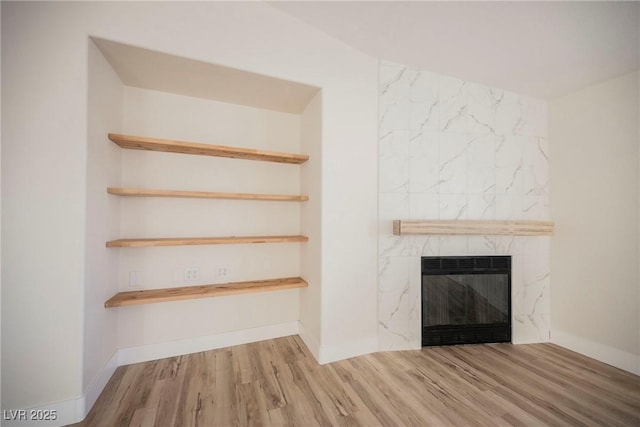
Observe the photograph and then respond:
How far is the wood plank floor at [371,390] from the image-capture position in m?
1.42

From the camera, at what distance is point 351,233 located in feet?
6.81

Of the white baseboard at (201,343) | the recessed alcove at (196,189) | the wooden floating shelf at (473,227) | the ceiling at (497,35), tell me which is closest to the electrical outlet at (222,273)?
the recessed alcove at (196,189)

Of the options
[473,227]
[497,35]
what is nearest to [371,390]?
[473,227]

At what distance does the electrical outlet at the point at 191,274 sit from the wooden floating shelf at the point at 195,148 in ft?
3.23

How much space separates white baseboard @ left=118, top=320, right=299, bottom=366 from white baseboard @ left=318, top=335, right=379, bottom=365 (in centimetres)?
54

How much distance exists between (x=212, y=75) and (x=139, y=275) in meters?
1.66

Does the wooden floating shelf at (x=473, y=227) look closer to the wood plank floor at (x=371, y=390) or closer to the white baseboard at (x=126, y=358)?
the wood plank floor at (x=371, y=390)

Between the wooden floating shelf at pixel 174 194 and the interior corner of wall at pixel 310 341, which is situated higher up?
the wooden floating shelf at pixel 174 194

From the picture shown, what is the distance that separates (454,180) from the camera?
7.65 feet

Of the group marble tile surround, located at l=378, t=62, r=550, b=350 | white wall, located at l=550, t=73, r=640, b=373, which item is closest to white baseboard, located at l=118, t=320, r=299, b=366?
marble tile surround, located at l=378, t=62, r=550, b=350

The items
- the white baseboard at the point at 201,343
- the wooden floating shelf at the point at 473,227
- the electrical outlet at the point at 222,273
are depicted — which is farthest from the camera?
the electrical outlet at the point at 222,273

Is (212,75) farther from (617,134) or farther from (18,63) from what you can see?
(617,134)

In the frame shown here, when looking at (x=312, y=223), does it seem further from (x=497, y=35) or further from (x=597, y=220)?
(x=597, y=220)

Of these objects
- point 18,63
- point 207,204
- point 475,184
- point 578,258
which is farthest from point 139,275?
point 578,258
